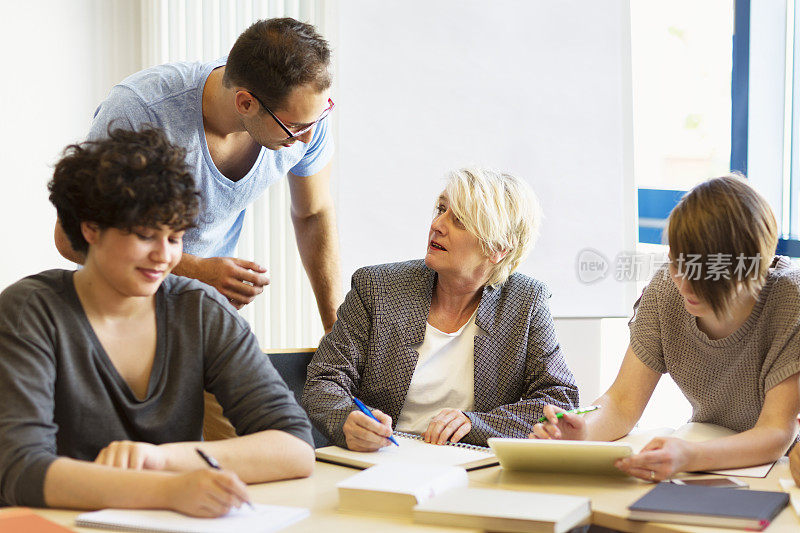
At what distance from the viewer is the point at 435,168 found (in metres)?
3.15

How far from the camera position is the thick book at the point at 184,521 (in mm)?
1167

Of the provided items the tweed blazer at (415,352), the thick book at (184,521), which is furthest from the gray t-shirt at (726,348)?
the thick book at (184,521)

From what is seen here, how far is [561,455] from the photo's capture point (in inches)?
58.0

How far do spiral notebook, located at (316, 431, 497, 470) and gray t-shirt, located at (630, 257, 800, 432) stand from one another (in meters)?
0.50

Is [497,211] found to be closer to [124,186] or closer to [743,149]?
[124,186]

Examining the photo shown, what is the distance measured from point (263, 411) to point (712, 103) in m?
2.37

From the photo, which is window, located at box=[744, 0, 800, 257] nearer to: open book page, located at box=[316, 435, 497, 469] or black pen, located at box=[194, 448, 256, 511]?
open book page, located at box=[316, 435, 497, 469]

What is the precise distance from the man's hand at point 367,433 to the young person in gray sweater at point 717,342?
0.98ft

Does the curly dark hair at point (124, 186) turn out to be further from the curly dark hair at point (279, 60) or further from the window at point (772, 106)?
the window at point (772, 106)

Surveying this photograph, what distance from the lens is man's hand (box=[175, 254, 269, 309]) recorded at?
194 centimetres

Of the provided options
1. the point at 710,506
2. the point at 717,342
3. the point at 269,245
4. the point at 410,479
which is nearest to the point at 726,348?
the point at 717,342

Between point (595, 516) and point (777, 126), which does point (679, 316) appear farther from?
point (777, 126)

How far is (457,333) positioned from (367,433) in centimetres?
53

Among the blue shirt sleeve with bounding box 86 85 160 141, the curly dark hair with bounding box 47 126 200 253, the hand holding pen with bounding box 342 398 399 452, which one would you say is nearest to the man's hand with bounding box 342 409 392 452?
the hand holding pen with bounding box 342 398 399 452
